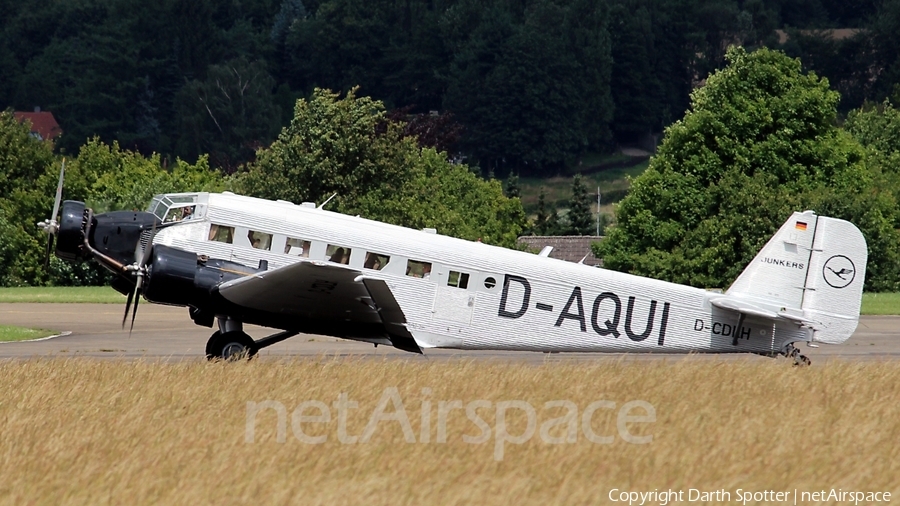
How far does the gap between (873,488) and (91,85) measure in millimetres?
129352

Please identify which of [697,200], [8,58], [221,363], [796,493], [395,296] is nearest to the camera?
[796,493]

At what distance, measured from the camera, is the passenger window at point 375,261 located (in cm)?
1853

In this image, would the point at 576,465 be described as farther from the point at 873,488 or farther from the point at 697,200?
the point at 697,200

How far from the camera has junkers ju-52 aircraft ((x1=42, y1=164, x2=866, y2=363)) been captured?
18.3 meters

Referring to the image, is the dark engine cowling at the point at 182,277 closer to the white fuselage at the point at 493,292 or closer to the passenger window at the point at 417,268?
the white fuselage at the point at 493,292

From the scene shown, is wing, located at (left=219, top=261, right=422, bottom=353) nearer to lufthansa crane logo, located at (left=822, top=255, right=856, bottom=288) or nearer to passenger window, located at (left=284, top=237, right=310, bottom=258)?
passenger window, located at (left=284, top=237, right=310, bottom=258)

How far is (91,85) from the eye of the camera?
131 meters

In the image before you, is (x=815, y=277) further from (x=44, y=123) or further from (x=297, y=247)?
(x=44, y=123)

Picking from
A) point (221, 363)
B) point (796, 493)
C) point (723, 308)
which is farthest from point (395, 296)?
point (796, 493)

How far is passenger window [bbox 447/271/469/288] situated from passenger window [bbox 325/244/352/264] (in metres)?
1.66

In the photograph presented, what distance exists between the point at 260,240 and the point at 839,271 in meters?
9.48

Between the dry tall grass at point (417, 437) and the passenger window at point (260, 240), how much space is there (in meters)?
2.25

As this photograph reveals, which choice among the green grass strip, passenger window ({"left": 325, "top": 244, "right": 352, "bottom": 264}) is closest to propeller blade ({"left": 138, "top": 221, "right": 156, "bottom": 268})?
passenger window ({"left": 325, "top": 244, "right": 352, "bottom": 264})

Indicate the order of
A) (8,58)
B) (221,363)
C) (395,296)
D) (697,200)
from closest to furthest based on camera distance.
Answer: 1. (221,363)
2. (395,296)
3. (697,200)
4. (8,58)
